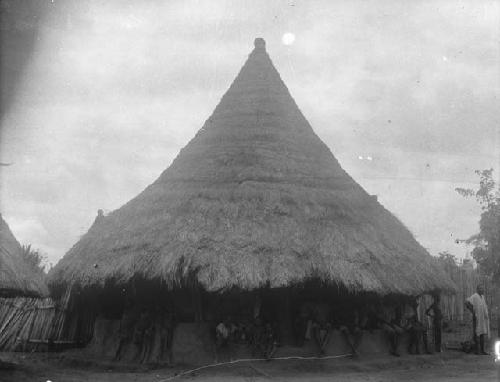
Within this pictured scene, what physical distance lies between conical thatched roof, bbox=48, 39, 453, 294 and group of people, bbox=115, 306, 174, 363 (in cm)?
89

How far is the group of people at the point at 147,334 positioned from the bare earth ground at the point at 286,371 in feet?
1.44

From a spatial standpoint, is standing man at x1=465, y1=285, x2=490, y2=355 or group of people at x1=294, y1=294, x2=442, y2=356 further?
standing man at x1=465, y1=285, x2=490, y2=355

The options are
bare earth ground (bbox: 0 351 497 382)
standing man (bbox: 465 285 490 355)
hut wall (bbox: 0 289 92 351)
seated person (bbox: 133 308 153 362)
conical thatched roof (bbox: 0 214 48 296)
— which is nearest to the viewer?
bare earth ground (bbox: 0 351 497 382)

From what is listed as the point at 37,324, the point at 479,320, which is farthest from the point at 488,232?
the point at 37,324

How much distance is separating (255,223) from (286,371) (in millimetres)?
2764

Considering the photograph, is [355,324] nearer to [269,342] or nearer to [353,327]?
[353,327]

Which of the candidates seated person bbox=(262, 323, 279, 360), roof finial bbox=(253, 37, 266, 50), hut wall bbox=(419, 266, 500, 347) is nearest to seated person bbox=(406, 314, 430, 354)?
seated person bbox=(262, 323, 279, 360)

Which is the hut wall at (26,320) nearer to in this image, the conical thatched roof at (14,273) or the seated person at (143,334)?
the conical thatched roof at (14,273)

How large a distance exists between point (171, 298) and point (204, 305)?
26.1 inches

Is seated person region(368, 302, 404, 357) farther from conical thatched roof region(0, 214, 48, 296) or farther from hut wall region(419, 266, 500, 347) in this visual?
conical thatched roof region(0, 214, 48, 296)

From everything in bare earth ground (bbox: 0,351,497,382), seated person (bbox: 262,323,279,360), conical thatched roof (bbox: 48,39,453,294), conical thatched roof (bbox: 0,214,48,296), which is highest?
conical thatched roof (bbox: 48,39,453,294)

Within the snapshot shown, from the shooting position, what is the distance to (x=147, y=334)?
11.3 m

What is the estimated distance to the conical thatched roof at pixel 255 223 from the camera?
10844 millimetres

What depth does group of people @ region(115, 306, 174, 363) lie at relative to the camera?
1114 centimetres
